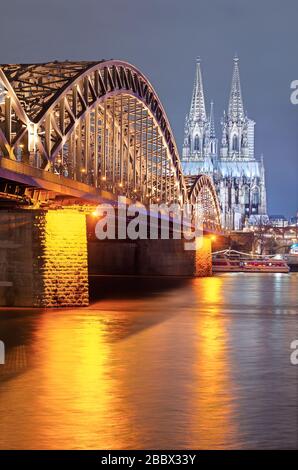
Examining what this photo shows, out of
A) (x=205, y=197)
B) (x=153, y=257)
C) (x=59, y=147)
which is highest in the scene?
(x=205, y=197)

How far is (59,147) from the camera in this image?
5688 centimetres

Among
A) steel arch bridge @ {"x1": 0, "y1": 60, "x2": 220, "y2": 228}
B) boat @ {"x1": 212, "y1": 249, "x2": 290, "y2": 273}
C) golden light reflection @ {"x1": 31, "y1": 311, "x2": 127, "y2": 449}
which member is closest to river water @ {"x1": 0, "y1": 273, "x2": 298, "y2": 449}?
golden light reflection @ {"x1": 31, "y1": 311, "x2": 127, "y2": 449}

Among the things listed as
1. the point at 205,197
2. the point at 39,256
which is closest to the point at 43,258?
the point at 39,256

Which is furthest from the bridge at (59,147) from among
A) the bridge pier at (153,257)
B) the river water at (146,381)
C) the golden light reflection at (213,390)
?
the bridge pier at (153,257)

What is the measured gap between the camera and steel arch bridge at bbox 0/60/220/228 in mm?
50625

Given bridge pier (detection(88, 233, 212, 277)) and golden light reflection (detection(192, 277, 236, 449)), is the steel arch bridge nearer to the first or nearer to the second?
bridge pier (detection(88, 233, 212, 277))

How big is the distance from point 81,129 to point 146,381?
46044 millimetres

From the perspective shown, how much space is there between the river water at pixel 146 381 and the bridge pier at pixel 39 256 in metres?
2.03

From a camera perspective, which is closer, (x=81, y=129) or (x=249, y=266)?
(x=81, y=129)

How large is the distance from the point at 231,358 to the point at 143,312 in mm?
20115

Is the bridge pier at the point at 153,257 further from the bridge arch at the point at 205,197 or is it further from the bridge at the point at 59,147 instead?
the bridge arch at the point at 205,197

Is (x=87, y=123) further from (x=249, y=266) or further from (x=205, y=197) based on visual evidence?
(x=205, y=197)

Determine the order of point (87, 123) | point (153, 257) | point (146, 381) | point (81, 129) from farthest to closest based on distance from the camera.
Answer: point (153, 257), point (81, 129), point (87, 123), point (146, 381)

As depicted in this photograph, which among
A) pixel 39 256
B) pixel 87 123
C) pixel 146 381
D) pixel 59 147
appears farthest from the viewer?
pixel 87 123
